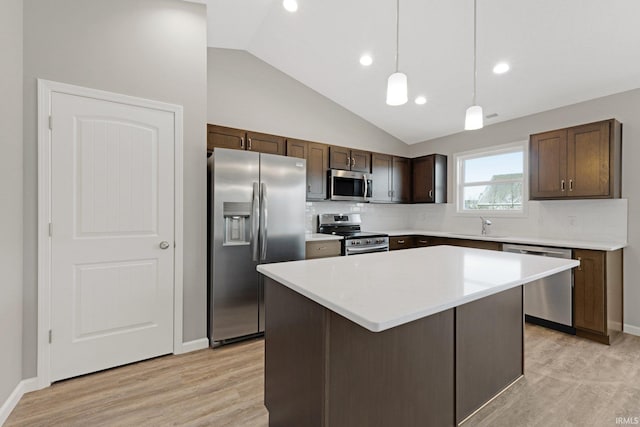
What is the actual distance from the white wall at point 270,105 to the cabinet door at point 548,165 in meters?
2.26

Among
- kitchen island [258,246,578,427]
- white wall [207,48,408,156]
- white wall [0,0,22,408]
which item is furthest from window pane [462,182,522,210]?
white wall [0,0,22,408]

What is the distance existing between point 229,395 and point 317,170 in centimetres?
272

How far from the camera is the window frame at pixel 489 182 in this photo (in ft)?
12.5

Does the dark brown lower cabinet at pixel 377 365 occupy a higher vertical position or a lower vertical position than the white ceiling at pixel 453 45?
lower

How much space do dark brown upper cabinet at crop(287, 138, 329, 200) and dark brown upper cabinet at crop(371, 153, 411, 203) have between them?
0.88 metres

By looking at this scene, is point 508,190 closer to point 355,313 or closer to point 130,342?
point 355,313

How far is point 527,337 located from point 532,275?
79.7 inches

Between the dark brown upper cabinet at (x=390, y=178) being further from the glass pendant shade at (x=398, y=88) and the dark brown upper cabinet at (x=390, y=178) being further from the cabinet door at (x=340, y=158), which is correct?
the glass pendant shade at (x=398, y=88)

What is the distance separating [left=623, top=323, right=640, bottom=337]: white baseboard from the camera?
2.90m

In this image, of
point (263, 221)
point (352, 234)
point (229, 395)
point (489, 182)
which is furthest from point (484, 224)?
point (229, 395)

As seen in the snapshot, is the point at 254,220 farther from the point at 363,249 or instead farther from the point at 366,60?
the point at 366,60

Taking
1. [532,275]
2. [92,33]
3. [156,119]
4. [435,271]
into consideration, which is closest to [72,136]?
[156,119]

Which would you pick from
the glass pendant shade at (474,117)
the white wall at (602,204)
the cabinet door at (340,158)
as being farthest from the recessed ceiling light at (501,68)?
the cabinet door at (340,158)

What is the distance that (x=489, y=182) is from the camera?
4.24 metres
